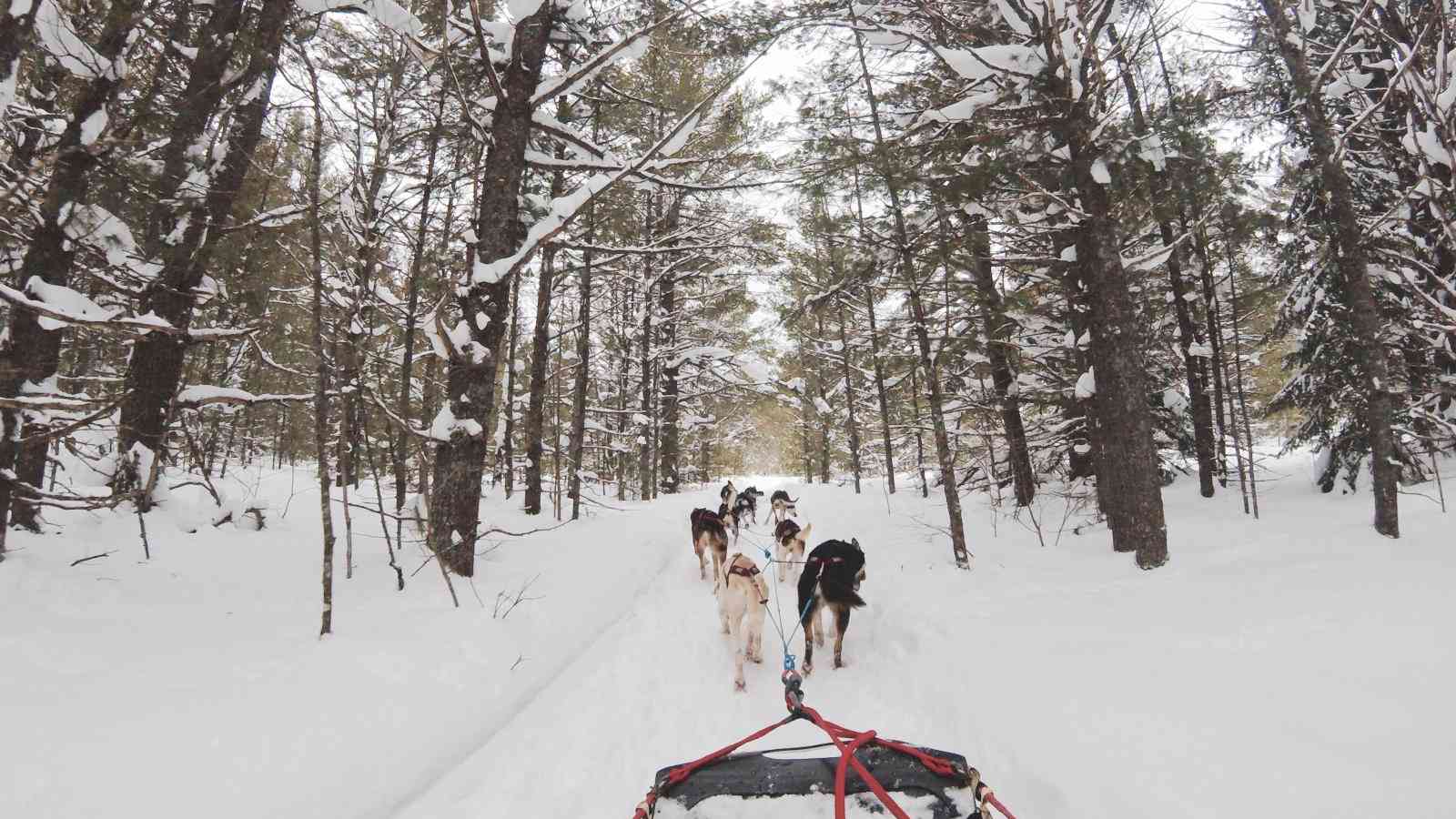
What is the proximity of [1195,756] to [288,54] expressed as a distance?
7823mm

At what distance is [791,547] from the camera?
8.90 meters

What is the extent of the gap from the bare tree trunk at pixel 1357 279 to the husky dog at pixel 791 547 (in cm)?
662

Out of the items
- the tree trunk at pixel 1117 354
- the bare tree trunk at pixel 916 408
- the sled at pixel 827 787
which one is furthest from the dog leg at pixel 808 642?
the bare tree trunk at pixel 916 408

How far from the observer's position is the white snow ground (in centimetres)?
273

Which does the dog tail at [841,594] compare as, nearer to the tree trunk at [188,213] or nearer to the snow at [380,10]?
the tree trunk at [188,213]

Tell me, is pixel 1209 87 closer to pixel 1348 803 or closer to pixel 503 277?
pixel 1348 803

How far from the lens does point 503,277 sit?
21.4 feet

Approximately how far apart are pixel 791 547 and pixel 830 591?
368 cm

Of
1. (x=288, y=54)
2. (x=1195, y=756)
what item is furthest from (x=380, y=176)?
(x=1195, y=756)

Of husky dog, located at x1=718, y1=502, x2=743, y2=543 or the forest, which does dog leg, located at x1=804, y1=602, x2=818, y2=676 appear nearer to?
the forest

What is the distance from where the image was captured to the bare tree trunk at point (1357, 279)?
598 cm

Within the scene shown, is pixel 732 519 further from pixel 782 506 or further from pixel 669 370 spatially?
pixel 669 370

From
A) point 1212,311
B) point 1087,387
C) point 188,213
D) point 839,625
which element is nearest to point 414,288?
point 188,213

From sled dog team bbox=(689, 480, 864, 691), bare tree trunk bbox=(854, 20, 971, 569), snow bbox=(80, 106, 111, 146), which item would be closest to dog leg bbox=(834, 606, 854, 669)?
sled dog team bbox=(689, 480, 864, 691)
